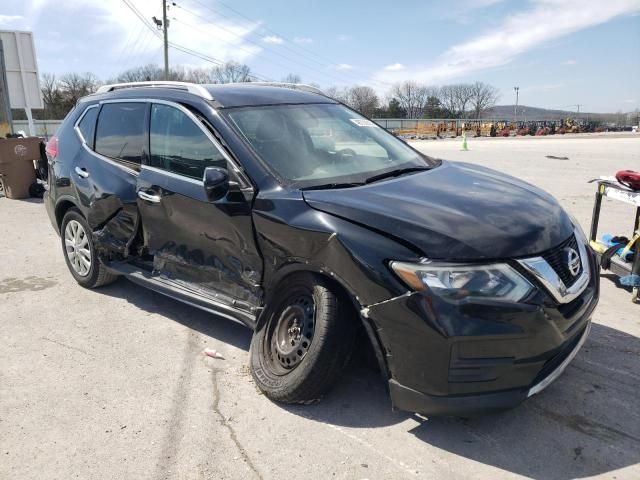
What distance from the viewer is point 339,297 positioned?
2.87m

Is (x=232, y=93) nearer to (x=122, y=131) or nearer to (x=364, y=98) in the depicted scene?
(x=122, y=131)

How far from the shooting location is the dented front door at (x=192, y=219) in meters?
3.39

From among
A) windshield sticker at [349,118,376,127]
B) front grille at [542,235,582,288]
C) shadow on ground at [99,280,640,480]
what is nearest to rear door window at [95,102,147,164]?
windshield sticker at [349,118,376,127]

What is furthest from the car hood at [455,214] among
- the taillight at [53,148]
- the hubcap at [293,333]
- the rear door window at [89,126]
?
the taillight at [53,148]

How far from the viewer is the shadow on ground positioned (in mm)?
2604

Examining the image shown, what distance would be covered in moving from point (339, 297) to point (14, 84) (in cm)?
1520

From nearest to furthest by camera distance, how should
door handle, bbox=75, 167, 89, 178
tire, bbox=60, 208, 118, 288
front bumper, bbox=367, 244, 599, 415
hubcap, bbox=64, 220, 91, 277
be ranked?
front bumper, bbox=367, 244, 599, 415, door handle, bbox=75, 167, 89, 178, tire, bbox=60, 208, 118, 288, hubcap, bbox=64, 220, 91, 277

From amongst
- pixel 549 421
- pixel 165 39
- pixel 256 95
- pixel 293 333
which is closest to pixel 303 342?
pixel 293 333

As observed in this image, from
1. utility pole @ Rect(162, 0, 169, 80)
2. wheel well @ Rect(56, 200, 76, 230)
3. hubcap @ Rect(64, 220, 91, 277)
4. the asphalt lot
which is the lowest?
the asphalt lot

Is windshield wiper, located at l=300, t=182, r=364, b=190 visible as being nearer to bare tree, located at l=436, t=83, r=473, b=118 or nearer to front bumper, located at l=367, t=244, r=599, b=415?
front bumper, located at l=367, t=244, r=599, b=415

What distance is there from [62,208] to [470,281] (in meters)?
4.48

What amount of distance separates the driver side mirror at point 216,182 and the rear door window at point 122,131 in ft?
4.07

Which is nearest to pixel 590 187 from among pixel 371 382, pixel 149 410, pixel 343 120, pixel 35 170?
pixel 343 120

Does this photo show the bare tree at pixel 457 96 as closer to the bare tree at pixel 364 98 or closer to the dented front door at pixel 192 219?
the bare tree at pixel 364 98
